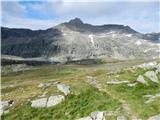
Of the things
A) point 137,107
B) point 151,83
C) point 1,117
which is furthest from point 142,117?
point 1,117

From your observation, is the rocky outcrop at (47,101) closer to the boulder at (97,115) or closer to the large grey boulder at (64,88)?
the large grey boulder at (64,88)

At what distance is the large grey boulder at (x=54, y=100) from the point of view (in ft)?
171

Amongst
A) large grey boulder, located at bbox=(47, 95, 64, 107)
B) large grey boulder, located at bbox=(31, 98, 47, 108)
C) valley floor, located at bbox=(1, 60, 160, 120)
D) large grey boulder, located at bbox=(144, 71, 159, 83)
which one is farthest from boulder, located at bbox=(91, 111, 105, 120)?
large grey boulder, located at bbox=(144, 71, 159, 83)

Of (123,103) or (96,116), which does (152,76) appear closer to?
(123,103)

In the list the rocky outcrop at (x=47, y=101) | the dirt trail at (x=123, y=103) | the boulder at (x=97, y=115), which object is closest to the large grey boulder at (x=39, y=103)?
the rocky outcrop at (x=47, y=101)

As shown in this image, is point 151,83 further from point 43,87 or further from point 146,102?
point 43,87

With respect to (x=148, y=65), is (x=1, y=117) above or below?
below

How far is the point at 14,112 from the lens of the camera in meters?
51.1

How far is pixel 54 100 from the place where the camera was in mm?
53000

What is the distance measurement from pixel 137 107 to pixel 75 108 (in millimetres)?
8871

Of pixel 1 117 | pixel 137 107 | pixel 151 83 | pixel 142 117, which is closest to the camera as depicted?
pixel 142 117

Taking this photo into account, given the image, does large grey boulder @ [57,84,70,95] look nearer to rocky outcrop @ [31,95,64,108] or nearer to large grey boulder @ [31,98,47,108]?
rocky outcrop @ [31,95,64,108]

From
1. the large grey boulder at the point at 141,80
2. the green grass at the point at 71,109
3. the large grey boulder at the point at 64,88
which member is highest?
the large grey boulder at the point at 141,80

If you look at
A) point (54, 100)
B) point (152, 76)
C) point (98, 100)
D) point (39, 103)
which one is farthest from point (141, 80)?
point (39, 103)
